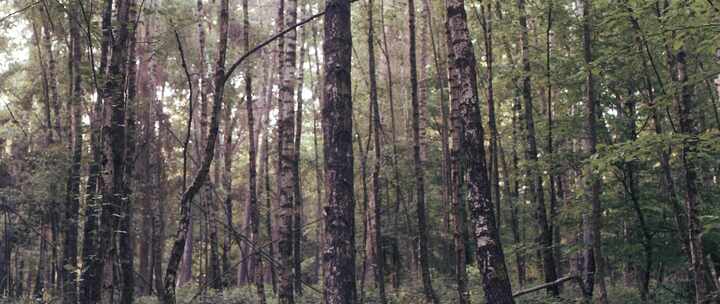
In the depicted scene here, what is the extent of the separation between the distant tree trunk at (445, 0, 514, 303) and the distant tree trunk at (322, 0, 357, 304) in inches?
83.3

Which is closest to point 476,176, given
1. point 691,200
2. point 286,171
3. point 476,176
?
point 476,176

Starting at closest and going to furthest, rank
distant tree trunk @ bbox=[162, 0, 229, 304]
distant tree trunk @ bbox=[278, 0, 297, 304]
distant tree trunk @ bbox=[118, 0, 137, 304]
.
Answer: distant tree trunk @ bbox=[162, 0, 229, 304], distant tree trunk @ bbox=[118, 0, 137, 304], distant tree trunk @ bbox=[278, 0, 297, 304]

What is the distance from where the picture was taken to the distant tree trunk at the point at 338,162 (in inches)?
251

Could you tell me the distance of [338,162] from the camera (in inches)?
259

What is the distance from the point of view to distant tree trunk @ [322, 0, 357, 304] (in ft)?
20.9

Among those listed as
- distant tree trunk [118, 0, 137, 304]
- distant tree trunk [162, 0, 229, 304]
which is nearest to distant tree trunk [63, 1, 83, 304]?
distant tree trunk [118, 0, 137, 304]

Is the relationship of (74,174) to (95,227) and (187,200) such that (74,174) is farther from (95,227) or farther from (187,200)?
(187,200)

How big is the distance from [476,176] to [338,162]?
7.80ft

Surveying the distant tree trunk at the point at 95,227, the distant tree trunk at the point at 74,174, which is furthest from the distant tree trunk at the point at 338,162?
the distant tree trunk at the point at 74,174

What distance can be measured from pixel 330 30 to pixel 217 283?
14.2 m

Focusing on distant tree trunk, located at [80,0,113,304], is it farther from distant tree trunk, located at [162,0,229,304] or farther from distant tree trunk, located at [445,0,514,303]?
distant tree trunk, located at [445,0,514,303]

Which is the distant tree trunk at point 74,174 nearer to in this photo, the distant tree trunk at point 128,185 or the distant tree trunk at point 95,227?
the distant tree trunk at point 95,227

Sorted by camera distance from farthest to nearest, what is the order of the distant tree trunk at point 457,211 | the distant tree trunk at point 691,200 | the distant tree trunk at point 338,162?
the distant tree trunk at point 457,211 < the distant tree trunk at point 691,200 < the distant tree trunk at point 338,162

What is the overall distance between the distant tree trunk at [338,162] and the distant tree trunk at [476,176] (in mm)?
2116
